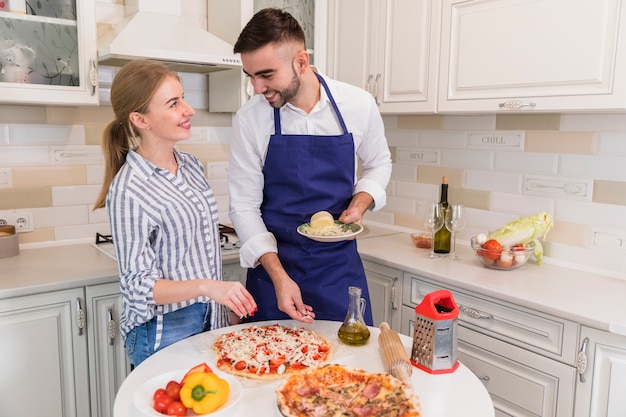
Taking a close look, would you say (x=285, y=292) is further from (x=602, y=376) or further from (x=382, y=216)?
(x=382, y=216)

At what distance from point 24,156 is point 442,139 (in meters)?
1.97

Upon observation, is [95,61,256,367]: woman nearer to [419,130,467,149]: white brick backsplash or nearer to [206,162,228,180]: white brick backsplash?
[206,162,228,180]: white brick backsplash

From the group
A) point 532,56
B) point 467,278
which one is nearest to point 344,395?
point 467,278

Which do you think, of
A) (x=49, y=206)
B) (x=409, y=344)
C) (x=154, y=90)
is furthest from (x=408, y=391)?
(x=49, y=206)

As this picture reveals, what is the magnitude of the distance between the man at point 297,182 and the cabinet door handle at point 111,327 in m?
0.62

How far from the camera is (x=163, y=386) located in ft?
4.20

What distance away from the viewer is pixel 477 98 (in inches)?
90.7

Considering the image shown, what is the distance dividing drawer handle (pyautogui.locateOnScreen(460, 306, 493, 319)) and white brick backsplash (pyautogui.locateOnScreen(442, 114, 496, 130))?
3.02ft

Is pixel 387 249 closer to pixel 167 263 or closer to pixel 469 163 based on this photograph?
pixel 469 163

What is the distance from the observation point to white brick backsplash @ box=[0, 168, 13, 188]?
8.22ft

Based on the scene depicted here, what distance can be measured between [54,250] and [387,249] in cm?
151

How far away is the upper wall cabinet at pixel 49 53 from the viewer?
219 centimetres

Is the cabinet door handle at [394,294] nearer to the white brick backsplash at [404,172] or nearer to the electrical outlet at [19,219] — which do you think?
the white brick backsplash at [404,172]

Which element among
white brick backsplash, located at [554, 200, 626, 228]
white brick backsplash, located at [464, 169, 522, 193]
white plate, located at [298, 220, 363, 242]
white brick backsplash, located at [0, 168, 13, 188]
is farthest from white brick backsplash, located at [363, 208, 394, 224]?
white brick backsplash, located at [0, 168, 13, 188]
